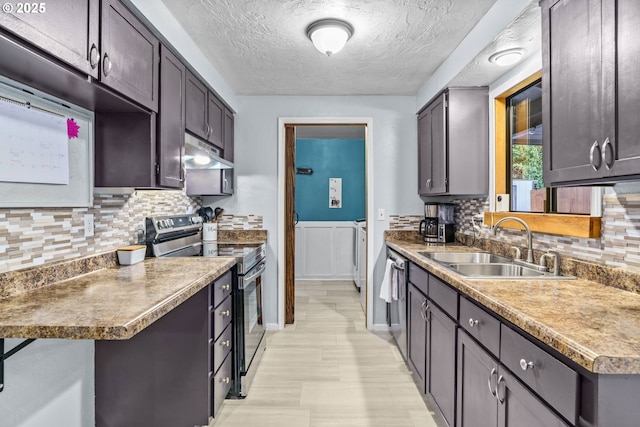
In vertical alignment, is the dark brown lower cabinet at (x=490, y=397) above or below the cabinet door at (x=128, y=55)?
below

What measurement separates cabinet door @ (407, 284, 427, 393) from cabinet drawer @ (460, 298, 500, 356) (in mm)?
560

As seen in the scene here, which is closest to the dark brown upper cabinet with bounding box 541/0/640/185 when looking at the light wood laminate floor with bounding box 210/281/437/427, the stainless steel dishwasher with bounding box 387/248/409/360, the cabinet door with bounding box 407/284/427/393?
the cabinet door with bounding box 407/284/427/393

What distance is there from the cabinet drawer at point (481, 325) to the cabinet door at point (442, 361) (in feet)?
0.50

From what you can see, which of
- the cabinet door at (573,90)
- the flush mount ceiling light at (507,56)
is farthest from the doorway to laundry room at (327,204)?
the cabinet door at (573,90)

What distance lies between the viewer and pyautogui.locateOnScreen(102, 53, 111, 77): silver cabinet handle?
1.40 m

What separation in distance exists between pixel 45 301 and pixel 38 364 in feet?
1.37

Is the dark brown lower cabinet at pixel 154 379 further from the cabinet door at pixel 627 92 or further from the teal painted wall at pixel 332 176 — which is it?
the teal painted wall at pixel 332 176

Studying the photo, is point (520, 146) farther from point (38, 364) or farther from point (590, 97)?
point (38, 364)

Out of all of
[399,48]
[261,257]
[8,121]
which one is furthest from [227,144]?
[8,121]

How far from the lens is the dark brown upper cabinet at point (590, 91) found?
3.61 ft

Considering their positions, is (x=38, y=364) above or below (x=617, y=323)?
below

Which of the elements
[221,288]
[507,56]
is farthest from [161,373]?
[507,56]

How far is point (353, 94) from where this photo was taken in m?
3.35

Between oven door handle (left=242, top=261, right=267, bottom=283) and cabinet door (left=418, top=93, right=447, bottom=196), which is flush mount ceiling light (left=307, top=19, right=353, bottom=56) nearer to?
cabinet door (left=418, top=93, right=447, bottom=196)
